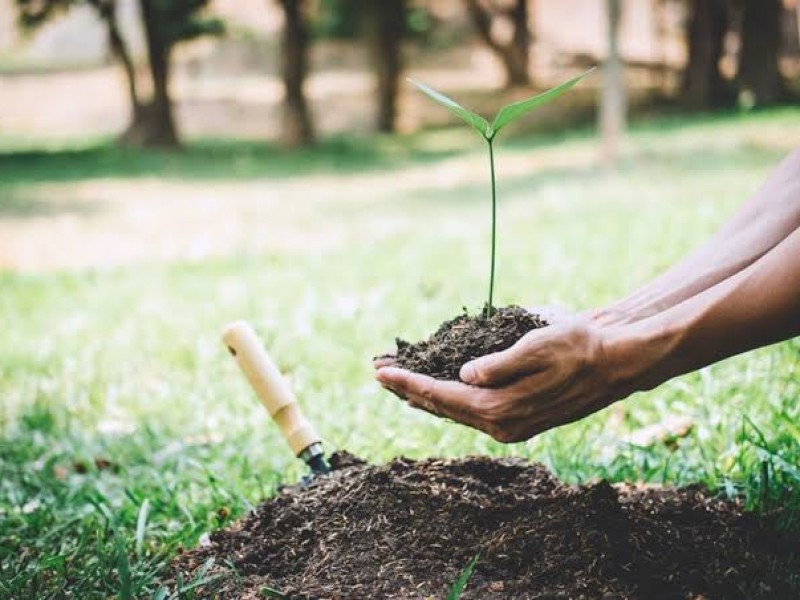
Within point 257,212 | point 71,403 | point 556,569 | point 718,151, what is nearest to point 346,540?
point 556,569

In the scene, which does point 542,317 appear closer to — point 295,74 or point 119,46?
point 119,46

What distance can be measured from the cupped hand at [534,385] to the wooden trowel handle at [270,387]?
576 mm

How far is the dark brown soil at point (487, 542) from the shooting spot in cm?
189

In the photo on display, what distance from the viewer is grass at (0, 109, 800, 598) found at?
2600mm

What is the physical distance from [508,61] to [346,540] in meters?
24.0

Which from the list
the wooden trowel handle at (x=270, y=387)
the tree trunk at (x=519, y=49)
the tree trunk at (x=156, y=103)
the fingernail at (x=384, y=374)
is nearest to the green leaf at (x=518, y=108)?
the fingernail at (x=384, y=374)

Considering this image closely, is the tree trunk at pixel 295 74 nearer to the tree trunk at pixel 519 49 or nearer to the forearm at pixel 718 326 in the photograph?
the tree trunk at pixel 519 49

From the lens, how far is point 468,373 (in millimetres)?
1915

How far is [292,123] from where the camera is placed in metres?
19.7

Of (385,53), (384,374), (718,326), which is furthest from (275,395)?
(385,53)

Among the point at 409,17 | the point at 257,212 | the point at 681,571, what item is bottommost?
the point at 257,212

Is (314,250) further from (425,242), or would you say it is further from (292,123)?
(292,123)

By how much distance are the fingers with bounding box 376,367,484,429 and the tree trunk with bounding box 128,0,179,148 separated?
1797 cm

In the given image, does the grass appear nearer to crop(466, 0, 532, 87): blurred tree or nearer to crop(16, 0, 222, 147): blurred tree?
crop(16, 0, 222, 147): blurred tree
